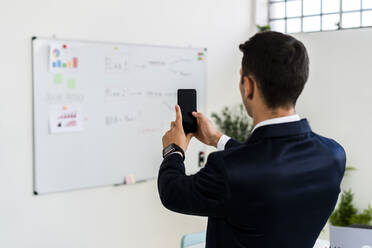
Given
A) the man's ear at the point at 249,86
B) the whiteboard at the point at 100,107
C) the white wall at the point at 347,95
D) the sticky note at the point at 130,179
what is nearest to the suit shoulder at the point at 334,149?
the man's ear at the point at 249,86

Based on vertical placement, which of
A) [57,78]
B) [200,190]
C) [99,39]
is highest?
[99,39]

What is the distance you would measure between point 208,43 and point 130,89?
3.26ft

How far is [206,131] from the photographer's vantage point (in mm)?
1687

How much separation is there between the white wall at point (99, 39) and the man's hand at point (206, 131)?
1.89 meters

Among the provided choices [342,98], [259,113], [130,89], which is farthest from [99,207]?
[259,113]

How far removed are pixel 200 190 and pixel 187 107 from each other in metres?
0.47

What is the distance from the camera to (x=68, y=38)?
3293 millimetres

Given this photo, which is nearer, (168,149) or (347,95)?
(168,149)

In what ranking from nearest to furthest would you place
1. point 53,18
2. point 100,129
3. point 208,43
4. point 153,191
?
point 53,18 → point 100,129 → point 153,191 → point 208,43

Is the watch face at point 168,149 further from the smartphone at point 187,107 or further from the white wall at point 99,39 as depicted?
the white wall at point 99,39

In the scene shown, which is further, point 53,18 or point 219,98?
point 219,98

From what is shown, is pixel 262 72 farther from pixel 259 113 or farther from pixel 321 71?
pixel 321 71

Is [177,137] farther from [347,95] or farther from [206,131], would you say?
[347,95]

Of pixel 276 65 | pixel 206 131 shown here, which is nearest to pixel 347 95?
pixel 206 131
